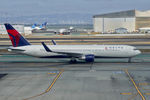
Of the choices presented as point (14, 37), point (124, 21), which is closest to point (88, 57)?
point (14, 37)

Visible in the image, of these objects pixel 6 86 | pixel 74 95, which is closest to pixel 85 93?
pixel 74 95

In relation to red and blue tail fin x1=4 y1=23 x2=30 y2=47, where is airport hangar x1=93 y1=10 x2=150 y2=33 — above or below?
above

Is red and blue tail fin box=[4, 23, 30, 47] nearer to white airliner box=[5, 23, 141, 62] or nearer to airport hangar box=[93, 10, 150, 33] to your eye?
white airliner box=[5, 23, 141, 62]

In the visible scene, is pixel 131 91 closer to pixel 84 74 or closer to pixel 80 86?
pixel 80 86

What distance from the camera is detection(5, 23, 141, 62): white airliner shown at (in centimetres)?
4250

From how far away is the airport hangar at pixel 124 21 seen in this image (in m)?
168

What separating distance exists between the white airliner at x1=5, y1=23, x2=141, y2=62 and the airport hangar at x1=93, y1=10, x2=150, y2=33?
123 m

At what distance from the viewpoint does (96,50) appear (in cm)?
4297

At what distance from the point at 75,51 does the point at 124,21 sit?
138280 millimetres

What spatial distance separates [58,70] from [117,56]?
13.4 metres

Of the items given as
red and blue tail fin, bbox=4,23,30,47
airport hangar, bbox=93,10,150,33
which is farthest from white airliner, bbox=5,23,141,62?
airport hangar, bbox=93,10,150,33

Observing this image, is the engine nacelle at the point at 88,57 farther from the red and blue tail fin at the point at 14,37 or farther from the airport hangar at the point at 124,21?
the airport hangar at the point at 124,21

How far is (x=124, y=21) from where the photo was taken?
173000 millimetres

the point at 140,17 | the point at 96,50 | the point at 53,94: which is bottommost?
the point at 53,94
